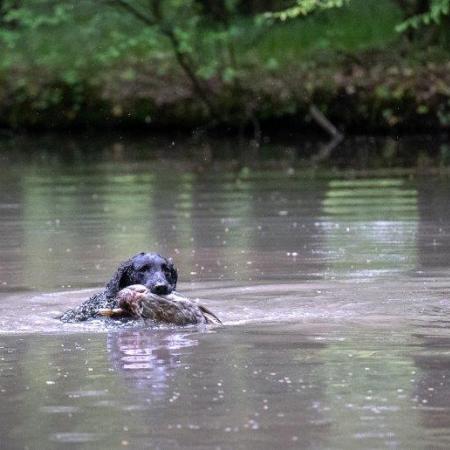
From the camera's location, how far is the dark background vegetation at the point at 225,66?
3744 centimetres

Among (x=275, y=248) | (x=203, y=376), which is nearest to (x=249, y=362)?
(x=203, y=376)

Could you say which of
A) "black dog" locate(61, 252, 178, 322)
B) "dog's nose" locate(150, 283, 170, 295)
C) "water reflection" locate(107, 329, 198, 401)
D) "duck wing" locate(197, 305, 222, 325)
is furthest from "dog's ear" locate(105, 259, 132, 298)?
"water reflection" locate(107, 329, 198, 401)

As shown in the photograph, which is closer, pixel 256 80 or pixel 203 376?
pixel 203 376

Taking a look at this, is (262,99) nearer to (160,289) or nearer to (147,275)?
(147,275)

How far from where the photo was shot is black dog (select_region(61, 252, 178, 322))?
37.5 feet

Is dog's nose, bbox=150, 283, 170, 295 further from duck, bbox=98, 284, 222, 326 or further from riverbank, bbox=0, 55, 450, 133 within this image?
riverbank, bbox=0, 55, 450, 133

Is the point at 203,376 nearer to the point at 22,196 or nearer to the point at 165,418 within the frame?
the point at 165,418

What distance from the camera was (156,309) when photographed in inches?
438

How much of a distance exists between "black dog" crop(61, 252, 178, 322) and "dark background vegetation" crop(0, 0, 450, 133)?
24532 millimetres

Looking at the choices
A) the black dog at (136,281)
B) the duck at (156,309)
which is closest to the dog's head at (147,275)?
the black dog at (136,281)

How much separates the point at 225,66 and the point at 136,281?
90.5ft

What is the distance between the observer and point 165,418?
8.04 meters

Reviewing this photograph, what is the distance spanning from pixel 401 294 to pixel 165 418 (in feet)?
16.4

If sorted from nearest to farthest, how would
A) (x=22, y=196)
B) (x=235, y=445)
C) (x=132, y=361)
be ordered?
(x=235, y=445), (x=132, y=361), (x=22, y=196)
